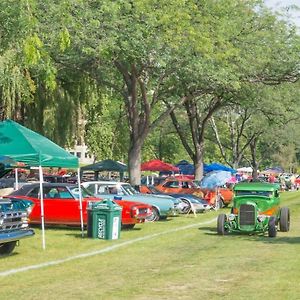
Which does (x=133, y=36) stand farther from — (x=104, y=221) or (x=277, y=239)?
(x=277, y=239)

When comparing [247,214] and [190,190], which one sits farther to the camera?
[190,190]

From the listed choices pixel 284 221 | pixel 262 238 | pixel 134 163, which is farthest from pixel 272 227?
pixel 134 163

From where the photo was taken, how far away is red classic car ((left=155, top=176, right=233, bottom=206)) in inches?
1222

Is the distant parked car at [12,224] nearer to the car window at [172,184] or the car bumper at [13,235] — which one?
the car bumper at [13,235]

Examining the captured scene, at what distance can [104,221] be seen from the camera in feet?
55.4

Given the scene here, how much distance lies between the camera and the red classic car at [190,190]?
3105 cm

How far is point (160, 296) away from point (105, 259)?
13.8ft

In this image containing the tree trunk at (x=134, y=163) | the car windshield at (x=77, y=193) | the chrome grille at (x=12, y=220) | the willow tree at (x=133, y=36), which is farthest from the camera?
the tree trunk at (x=134, y=163)

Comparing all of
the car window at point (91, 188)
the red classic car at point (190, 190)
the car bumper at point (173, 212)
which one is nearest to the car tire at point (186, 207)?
the car bumper at point (173, 212)

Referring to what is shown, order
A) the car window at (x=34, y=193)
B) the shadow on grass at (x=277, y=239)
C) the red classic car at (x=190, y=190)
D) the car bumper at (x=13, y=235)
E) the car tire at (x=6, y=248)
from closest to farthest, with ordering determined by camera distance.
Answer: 1. the car bumper at (x=13, y=235)
2. the car tire at (x=6, y=248)
3. the shadow on grass at (x=277, y=239)
4. the car window at (x=34, y=193)
5. the red classic car at (x=190, y=190)

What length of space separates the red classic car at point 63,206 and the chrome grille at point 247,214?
3.16 meters

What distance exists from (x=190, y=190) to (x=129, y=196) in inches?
369

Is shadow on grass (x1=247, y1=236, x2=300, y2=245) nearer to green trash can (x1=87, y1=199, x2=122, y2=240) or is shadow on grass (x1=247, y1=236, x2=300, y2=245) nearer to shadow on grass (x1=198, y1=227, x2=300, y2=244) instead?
shadow on grass (x1=198, y1=227, x2=300, y2=244)

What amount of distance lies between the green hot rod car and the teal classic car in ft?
12.8
